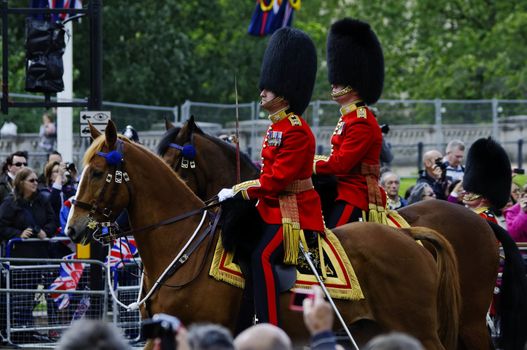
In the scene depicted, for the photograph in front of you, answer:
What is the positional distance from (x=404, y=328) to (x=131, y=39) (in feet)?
95.1

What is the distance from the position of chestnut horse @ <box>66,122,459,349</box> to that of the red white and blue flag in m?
13.6

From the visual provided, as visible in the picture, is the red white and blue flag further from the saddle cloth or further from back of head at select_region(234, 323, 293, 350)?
back of head at select_region(234, 323, 293, 350)

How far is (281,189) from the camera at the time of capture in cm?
933

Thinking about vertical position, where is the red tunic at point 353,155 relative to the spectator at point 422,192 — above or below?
above

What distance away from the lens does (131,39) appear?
3766 cm

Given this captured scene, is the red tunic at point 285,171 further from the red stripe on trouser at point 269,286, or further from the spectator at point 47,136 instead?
the spectator at point 47,136

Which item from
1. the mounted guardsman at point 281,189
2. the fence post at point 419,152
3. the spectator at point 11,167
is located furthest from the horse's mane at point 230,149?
the fence post at point 419,152

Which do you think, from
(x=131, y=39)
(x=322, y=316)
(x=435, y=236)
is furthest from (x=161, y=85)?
(x=322, y=316)

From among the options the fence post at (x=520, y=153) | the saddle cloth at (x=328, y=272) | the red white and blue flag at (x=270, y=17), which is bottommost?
the fence post at (x=520, y=153)

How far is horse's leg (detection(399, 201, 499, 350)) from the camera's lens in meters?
10.7

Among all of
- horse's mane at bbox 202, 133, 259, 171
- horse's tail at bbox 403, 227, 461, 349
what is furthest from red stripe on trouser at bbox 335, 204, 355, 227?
horse's mane at bbox 202, 133, 259, 171

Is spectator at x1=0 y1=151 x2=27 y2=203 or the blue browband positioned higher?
the blue browband

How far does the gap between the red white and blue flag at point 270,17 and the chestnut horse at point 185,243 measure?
1361 centimetres

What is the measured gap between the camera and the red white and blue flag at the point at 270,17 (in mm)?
22953
